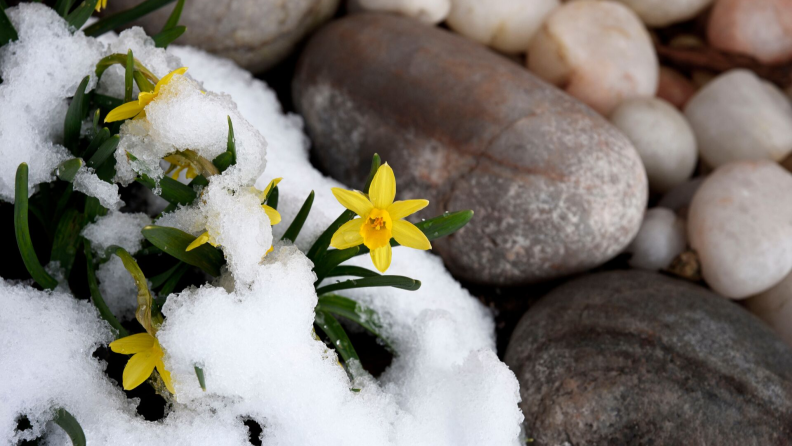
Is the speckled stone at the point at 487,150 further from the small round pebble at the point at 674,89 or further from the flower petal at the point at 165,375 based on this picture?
the flower petal at the point at 165,375

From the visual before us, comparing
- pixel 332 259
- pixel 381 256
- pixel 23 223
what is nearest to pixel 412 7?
pixel 332 259

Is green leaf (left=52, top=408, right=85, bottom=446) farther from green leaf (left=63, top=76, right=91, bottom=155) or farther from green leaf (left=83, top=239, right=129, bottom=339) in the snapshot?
green leaf (left=63, top=76, right=91, bottom=155)

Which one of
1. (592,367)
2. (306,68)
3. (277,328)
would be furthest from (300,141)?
(592,367)

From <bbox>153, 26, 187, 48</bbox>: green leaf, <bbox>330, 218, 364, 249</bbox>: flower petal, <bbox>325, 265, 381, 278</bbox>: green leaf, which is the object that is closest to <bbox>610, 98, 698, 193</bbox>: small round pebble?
<bbox>325, 265, 381, 278</bbox>: green leaf

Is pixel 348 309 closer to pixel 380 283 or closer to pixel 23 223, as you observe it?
pixel 380 283

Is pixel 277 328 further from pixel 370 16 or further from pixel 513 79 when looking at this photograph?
pixel 370 16

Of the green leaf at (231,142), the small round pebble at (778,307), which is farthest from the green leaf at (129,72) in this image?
the small round pebble at (778,307)

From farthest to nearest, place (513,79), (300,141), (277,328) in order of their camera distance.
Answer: (300,141) → (513,79) → (277,328)
